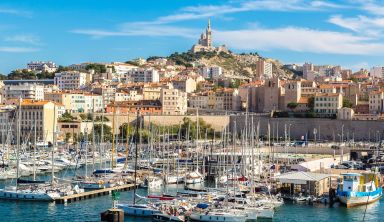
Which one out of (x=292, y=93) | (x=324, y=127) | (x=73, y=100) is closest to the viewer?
(x=324, y=127)

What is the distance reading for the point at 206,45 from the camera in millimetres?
118438

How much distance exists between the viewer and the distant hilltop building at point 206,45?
114 meters

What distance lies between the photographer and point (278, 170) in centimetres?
3041

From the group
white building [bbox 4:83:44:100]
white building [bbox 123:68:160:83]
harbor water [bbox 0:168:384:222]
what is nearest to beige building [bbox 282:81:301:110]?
white building [bbox 4:83:44:100]

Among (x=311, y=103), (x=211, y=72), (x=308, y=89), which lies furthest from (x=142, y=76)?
(x=311, y=103)

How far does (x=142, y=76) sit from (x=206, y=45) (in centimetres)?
3536

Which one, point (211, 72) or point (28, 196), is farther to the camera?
point (211, 72)

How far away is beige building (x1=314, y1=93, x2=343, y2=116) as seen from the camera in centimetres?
5731

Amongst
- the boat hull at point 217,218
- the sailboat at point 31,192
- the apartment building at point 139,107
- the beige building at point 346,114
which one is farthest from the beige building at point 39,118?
the boat hull at point 217,218

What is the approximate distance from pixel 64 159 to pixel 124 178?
28.6 ft

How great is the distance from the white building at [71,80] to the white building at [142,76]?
6899mm

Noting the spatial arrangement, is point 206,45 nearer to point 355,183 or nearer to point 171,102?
point 171,102

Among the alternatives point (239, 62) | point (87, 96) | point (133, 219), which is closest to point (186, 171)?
point (133, 219)

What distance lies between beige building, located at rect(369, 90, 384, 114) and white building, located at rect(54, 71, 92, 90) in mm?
34305
